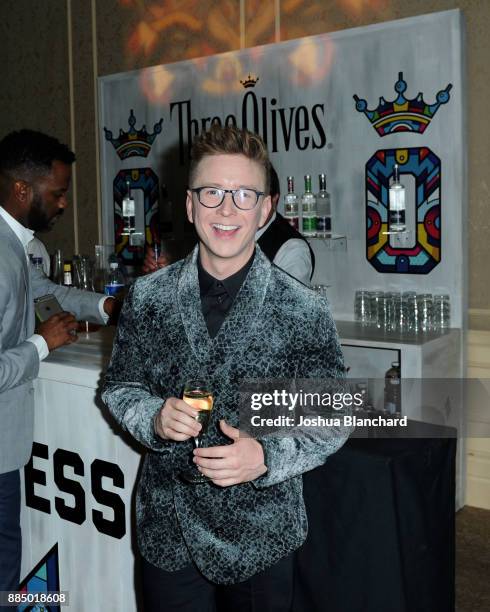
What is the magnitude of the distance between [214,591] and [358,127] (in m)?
3.29

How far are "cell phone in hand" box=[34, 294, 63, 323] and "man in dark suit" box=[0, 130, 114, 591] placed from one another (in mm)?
217

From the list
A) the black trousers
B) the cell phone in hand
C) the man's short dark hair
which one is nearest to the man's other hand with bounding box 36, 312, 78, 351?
the cell phone in hand

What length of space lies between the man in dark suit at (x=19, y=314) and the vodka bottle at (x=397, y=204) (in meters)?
2.15

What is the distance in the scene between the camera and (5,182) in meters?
2.51

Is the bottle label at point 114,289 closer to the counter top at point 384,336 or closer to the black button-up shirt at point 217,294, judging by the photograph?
the counter top at point 384,336

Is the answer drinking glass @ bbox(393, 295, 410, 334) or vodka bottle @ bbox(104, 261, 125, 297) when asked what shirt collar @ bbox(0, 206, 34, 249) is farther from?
drinking glass @ bbox(393, 295, 410, 334)

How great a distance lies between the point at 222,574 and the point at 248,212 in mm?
784

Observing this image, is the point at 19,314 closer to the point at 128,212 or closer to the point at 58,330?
the point at 58,330

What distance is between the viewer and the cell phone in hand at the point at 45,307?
8.77 feet

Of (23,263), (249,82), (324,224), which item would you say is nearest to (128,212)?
(249,82)

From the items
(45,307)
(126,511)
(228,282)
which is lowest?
(126,511)

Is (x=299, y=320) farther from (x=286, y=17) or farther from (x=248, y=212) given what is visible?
(x=286, y=17)

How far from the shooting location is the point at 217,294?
1627 millimetres

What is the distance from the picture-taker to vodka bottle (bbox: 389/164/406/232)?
13.6 ft
